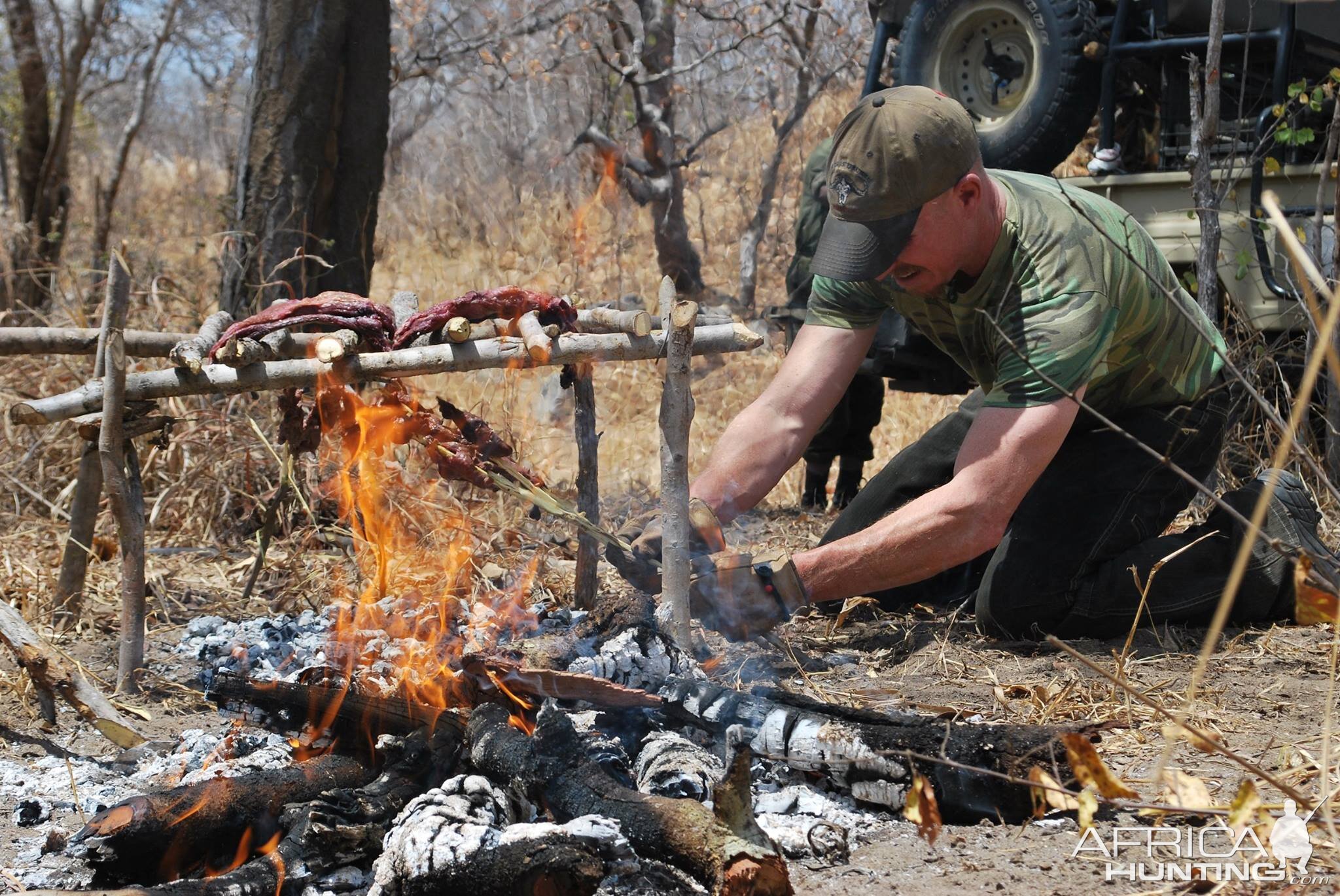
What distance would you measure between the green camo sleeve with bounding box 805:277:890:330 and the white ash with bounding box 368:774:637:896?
2.12m

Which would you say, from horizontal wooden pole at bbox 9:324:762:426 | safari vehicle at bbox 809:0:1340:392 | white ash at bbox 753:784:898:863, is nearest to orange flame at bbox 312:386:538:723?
horizontal wooden pole at bbox 9:324:762:426

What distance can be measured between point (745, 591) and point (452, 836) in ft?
4.32

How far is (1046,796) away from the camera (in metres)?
2.37

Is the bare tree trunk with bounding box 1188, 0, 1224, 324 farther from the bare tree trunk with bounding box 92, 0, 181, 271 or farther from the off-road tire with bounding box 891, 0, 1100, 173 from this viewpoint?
the bare tree trunk with bounding box 92, 0, 181, 271

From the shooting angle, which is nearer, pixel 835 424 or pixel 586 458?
pixel 586 458

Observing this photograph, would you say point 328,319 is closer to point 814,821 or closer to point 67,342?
point 67,342

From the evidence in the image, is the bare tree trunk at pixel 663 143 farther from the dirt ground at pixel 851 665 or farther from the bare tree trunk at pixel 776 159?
the dirt ground at pixel 851 665

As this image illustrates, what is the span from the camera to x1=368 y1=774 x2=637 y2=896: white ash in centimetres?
222

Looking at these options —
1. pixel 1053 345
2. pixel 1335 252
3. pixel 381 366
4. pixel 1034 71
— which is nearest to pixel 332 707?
pixel 381 366

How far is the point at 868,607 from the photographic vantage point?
4.44 m

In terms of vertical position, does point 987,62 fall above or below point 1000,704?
above

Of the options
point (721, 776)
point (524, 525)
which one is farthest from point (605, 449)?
point (721, 776)

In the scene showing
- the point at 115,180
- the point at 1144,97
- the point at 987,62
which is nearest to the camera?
the point at 987,62

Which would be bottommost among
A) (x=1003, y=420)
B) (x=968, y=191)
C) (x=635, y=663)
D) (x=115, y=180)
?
(x=635, y=663)
